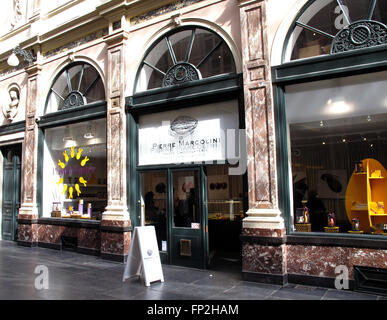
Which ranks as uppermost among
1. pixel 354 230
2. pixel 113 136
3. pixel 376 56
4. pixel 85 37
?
pixel 85 37

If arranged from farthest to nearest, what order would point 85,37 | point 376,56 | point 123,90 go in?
point 85,37, point 123,90, point 376,56

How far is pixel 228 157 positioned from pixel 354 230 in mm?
2637

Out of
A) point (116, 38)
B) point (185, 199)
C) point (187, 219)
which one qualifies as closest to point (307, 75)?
point (185, 199)

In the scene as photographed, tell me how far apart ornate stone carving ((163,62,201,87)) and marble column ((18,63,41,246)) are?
510 cm

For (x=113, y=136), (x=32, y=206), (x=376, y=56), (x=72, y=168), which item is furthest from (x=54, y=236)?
(x=376, y=56)

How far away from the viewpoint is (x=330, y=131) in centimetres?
623

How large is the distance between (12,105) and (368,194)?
11156 mm

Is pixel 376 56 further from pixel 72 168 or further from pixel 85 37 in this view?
pixel 72 168

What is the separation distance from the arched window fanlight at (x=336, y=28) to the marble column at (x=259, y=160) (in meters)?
0.64

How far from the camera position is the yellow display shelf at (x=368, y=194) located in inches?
229

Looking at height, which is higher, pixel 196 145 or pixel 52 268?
pixel 196 145

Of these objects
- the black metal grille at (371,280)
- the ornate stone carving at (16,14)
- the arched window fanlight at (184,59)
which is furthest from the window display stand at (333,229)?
the ornate stone carving at (16,14)

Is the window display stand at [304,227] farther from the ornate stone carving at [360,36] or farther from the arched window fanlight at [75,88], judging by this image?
the arched window fanlight at [75,88]

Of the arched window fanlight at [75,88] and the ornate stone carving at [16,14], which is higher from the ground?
the ornate stone carving at [16,14]
